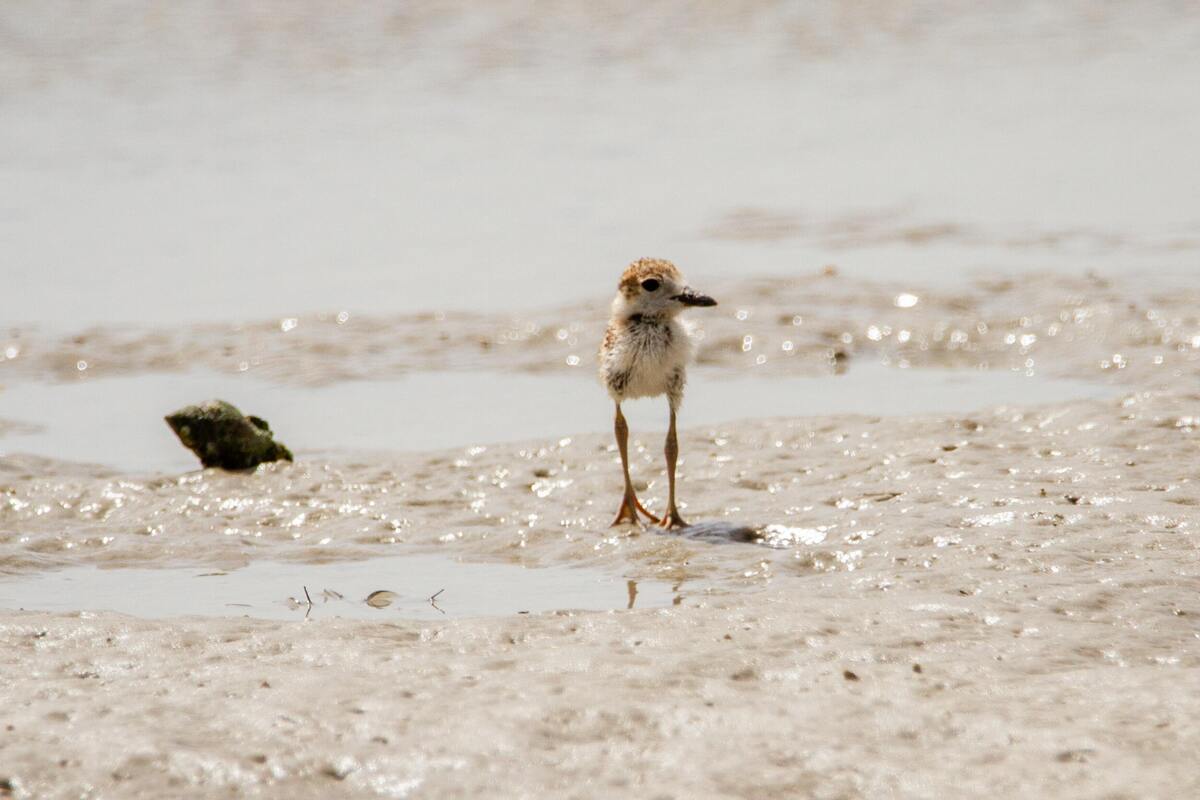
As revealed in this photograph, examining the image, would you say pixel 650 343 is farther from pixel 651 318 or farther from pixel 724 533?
pixel 724 533

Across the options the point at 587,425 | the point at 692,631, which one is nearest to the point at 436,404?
the point at 587,425

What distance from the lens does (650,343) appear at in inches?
326

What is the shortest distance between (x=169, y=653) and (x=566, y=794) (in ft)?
6.89

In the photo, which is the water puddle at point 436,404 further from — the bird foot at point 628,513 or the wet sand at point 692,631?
the bird foot at point 628,513

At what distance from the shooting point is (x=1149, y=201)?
16.2 m

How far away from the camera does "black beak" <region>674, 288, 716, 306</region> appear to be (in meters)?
8.17

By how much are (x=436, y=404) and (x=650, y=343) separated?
3218 mm

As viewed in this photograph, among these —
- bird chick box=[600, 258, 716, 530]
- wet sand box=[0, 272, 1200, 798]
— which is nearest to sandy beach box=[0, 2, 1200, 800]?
wet sand box=[0, 272, 1200, 798]

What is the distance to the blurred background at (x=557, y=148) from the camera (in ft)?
48.0

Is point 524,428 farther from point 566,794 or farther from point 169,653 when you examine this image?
point 566,794

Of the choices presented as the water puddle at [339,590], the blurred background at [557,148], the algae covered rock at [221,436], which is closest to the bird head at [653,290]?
the water puddle at [339,590]

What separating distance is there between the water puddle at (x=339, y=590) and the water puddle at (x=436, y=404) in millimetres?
2354

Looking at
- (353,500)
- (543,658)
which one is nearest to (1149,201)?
(353,500)

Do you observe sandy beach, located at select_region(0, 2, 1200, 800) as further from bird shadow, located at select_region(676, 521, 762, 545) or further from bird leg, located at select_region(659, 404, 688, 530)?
bird leg, located at select_region(659, 404, 688, 530)
